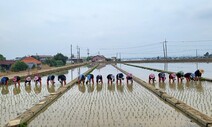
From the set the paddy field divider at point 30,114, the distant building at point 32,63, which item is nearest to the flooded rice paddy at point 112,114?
the paddy field divider at point 30,114

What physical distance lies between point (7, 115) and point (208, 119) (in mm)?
5804

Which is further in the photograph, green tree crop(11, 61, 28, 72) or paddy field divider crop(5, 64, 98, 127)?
green tree crop(11, 61, 28, 72)

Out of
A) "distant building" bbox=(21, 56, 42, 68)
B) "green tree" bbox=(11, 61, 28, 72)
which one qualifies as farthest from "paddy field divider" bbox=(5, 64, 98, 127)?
"distant building" bbox=(21, 56, 42, 68)

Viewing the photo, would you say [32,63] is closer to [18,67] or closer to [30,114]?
[18,67]

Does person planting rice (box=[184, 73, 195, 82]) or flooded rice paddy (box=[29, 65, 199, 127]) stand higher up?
person planting rice (box=[184, 73, 195, 82])

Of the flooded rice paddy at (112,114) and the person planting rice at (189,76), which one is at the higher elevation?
the person planting rice at (189,76)

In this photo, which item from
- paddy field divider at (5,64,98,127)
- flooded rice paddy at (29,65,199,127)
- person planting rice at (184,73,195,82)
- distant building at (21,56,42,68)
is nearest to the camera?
paddy field divider at (5,64,98,127)

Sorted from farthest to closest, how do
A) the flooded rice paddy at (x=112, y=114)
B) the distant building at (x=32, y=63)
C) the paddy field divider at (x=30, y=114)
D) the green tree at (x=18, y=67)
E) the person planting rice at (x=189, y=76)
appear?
the distant building at (x=32, y=63), the green tree at (x=18, y=67), the person planting rice at (x=189, y=76), the flooded rice paddy at (x=112, y=114), the paddy field divider at (x=30, y=114)

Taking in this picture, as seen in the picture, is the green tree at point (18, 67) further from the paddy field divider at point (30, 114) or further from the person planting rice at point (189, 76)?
the paddy field divider at point (30, 114)

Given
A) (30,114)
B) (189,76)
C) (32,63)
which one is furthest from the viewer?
(32,63)

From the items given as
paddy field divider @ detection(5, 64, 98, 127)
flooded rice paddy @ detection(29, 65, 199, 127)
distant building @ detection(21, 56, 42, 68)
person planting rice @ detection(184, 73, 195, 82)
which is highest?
distant building @ detection(21, 56, 42, 68)

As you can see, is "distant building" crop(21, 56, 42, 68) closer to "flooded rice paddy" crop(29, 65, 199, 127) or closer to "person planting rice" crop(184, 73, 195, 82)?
"person planting rice" crop(184, 73, 195, 82)

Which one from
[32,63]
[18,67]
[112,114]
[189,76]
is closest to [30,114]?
[112,114]

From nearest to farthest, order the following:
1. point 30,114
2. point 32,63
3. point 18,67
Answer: point 30,114, point 18,67, point 32,63
